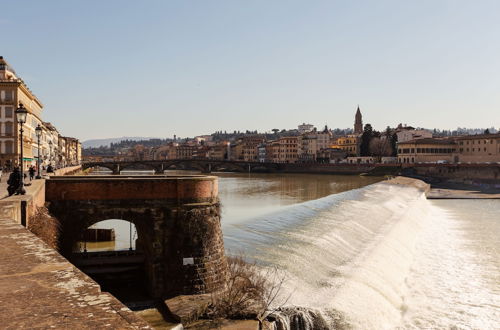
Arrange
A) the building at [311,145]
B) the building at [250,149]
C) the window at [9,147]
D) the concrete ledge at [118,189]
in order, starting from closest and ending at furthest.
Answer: the concrete ledge at [118,189]
the window at [9,147]
the building at [311,145]
the building at [250,149]

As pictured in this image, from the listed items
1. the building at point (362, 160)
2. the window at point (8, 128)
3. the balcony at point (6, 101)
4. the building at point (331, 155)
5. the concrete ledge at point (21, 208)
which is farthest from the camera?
the building at point (331, 155)

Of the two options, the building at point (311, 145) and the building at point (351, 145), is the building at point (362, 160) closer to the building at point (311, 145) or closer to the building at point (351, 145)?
the building at point (351, 145)

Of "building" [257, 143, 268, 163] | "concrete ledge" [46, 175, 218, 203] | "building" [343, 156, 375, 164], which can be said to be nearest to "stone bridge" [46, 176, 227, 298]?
"concrete ledge" [46, 175, 218, 203]

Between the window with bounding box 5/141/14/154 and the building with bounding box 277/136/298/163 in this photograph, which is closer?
the window with bounding box 5/141/14/154

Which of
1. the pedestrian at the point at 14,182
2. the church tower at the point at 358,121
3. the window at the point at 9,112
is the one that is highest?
the church tower at the point at 358,121

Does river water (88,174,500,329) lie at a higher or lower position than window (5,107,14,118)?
lower

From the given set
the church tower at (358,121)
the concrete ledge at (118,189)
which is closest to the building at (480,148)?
the church tower at (358,121)

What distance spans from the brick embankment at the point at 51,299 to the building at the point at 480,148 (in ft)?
324

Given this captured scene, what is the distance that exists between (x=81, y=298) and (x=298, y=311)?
9.15 meters

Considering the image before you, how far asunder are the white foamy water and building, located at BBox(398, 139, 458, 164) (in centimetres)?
6670

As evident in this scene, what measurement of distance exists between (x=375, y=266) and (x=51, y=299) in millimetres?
16486

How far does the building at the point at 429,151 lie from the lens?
3839 inches

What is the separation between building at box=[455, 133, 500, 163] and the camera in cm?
9262

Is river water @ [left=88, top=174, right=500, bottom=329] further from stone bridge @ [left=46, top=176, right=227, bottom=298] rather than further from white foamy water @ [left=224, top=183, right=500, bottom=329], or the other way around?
stone bridge @ [left=46, top=176, right=227, bottom=298]
